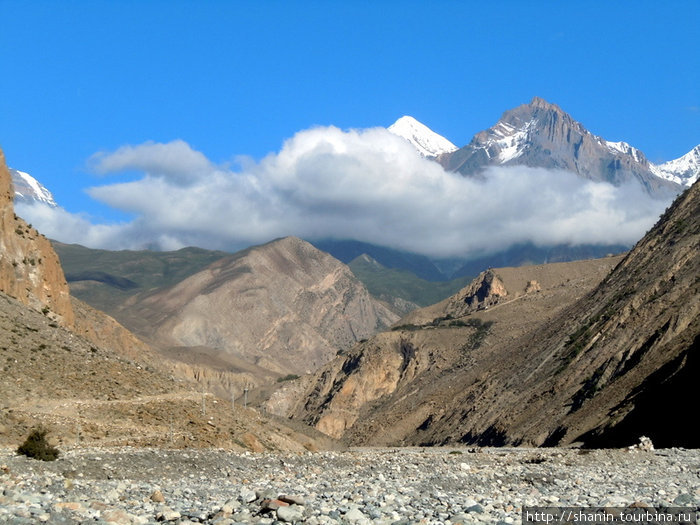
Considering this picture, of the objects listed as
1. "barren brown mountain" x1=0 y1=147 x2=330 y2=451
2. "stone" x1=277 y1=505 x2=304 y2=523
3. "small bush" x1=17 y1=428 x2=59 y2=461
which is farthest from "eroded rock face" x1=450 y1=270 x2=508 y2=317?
"stone" x1=277 y1=505 x2=304 y2=523

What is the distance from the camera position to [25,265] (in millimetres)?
56562

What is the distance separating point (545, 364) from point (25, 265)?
49.6 meters

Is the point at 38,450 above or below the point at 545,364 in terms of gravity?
below

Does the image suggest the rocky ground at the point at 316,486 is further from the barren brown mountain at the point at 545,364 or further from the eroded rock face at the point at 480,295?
the eroded rock face at the point at 480,295

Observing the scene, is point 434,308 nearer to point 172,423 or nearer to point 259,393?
point 259,393

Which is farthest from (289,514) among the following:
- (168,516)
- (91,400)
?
(91,400)

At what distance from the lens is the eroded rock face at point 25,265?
53869 millimetres

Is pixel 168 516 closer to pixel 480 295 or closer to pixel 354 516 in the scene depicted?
pixel 354 516

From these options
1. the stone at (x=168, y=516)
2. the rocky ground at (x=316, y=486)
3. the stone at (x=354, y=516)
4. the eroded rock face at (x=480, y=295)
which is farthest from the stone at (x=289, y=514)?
the eroded rock face at (x=480, y=295)

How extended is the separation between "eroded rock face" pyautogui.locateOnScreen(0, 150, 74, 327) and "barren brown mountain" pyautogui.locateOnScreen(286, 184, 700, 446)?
35349mm

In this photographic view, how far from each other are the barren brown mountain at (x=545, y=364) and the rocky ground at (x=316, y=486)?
1808 cm

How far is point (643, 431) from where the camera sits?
1925 inches

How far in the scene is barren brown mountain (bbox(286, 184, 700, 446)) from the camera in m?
58.5

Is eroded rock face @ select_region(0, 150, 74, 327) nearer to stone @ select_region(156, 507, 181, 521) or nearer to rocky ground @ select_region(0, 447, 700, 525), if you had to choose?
rocky ground @ select_region(0, 447, 700, 525)
